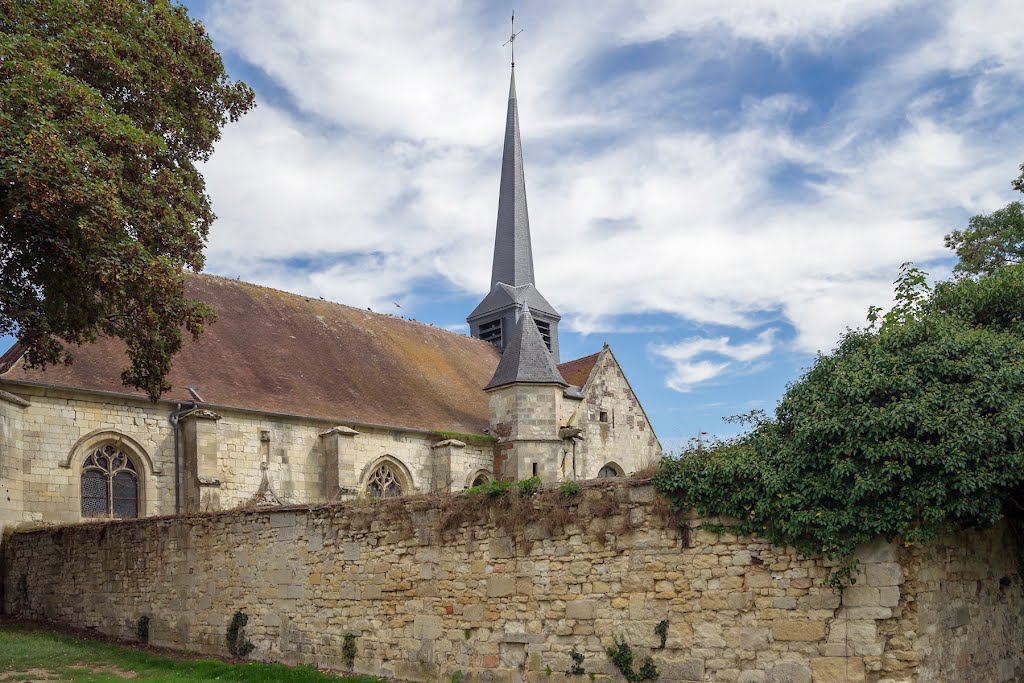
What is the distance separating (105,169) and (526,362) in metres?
15.4

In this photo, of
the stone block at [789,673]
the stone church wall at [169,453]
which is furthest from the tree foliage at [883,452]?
the stone church wall at [169,453]

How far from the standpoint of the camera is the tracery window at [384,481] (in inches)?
896

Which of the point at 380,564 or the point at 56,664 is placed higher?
the point at 380,564

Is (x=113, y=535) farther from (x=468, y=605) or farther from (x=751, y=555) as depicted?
(x=751, y=555)

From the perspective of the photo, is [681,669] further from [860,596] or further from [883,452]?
[883,452]

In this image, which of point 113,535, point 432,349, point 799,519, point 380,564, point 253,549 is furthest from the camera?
point 432,349

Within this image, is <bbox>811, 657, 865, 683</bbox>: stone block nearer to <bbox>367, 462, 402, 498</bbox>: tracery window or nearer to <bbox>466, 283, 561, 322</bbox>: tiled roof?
<bbox>367, 462, 402, 498</bbox>: tracery window

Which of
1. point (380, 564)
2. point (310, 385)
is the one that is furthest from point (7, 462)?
point (380, 564)

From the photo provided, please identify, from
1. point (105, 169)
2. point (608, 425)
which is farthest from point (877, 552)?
point (608, 425)

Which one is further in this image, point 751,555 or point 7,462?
point 7,462

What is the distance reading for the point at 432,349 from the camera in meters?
28.8

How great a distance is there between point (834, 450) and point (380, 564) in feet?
19.3

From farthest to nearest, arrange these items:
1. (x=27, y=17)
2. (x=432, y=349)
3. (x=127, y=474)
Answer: (x=432, y=349)
(x=127, y=474)
(x=27, y=17)

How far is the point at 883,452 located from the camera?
8773mm
